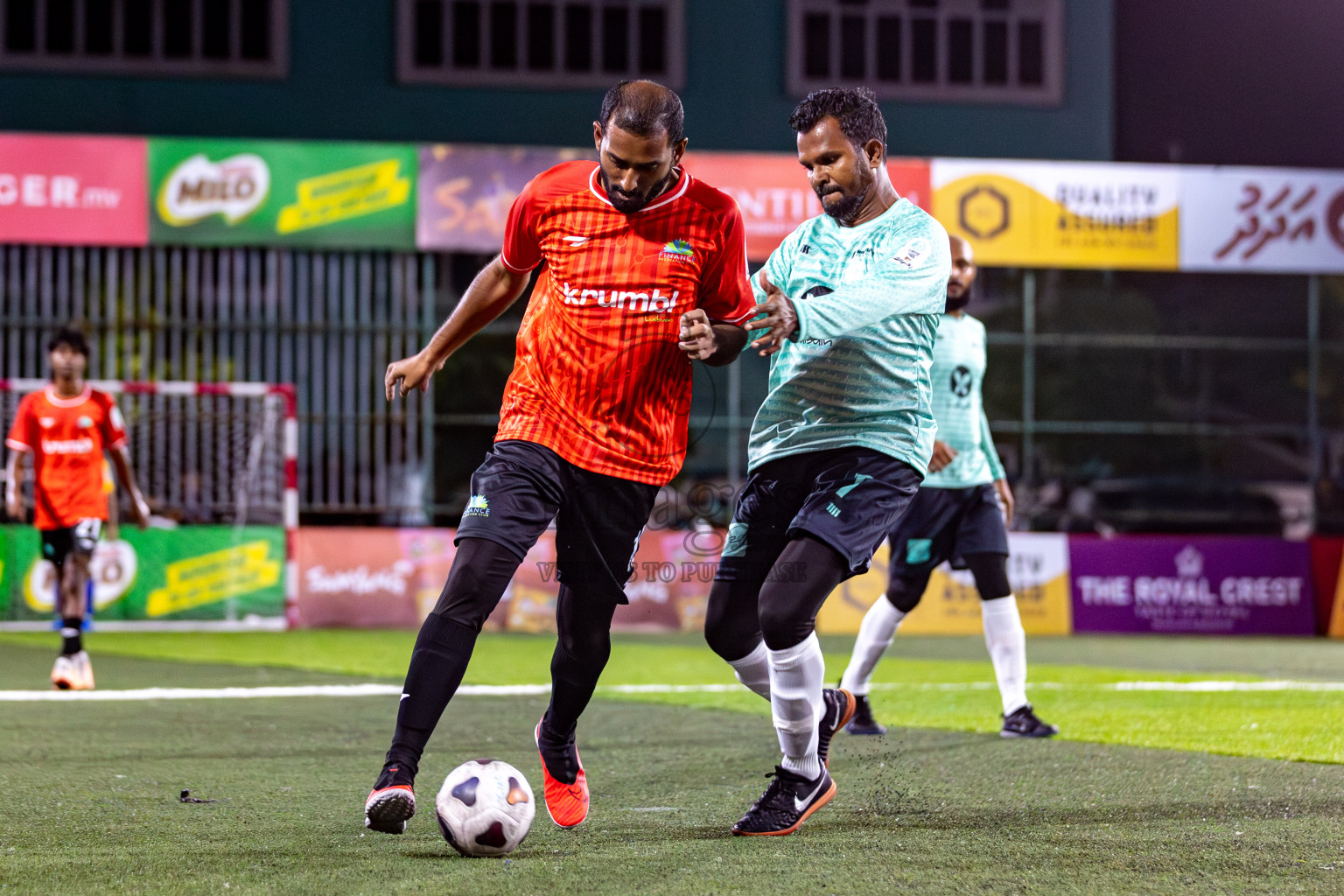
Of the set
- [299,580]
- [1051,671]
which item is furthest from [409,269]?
[1051,671]

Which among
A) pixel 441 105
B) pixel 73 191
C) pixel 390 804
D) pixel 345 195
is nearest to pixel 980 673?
pixel 390 804

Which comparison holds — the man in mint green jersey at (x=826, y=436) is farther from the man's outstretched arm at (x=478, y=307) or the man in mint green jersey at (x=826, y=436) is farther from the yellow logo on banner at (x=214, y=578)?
the yellow logo on banner at (x=214, y=578)

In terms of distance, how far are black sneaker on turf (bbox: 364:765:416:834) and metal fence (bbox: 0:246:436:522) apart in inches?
503

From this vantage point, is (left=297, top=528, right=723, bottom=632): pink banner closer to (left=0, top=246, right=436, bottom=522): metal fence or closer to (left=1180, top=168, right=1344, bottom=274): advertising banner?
(left=0, top=246, right=436, bottom=522): metal fence

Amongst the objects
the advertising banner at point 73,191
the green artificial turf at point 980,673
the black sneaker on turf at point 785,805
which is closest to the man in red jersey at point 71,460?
the green artificial turf at point 980,673

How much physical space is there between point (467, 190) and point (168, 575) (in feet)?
15.8

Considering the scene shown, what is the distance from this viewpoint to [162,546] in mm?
15086

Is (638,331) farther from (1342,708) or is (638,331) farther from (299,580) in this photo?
(299,580)

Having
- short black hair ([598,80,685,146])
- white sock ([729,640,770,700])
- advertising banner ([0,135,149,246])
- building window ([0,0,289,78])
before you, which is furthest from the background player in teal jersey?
building window ([0,0,289,78])

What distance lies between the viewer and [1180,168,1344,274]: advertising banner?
17.0 meters

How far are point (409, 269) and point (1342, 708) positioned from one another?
36.4 feet

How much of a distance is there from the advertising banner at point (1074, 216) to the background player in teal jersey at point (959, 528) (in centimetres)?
987

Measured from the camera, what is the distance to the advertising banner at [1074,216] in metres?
16.8

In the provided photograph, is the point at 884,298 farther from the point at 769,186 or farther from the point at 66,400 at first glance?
the point at 769,186
